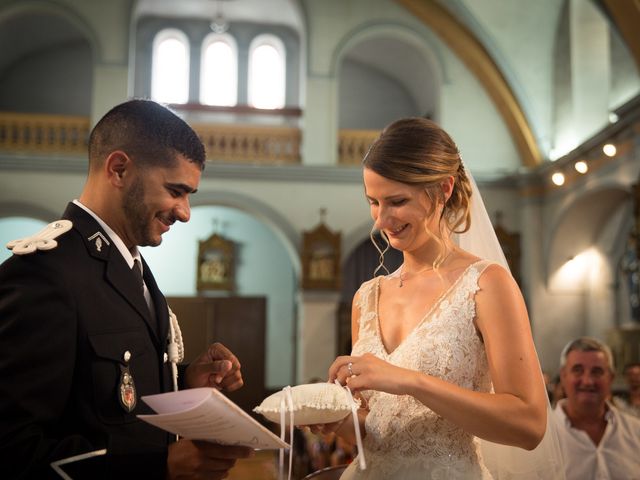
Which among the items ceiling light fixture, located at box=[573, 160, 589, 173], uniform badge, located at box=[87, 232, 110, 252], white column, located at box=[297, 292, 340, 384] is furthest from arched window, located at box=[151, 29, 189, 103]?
uniform badge, located at box=[87, 232, 110, 252]

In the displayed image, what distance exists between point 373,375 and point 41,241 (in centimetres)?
105

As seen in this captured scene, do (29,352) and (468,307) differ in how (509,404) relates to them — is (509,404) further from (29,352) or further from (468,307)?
(29,352)

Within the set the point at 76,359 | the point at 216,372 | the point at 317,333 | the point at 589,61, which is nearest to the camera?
the point at 76,359

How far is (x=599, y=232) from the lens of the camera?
1378 cm

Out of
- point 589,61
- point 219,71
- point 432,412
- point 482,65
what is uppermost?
point 219,71

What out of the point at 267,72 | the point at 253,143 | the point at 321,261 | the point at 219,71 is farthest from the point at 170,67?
the point at 321,261

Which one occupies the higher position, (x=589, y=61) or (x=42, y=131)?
(x=589, y=61)

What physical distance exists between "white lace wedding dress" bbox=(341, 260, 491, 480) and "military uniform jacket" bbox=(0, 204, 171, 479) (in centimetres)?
85

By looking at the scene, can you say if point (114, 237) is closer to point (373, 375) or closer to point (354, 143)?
point (373, 375)

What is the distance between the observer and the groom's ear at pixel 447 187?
9.09ft

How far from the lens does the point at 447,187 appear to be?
2.79m

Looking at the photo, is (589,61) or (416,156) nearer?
(416,156)

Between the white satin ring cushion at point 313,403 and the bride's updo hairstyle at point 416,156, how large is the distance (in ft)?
2.64

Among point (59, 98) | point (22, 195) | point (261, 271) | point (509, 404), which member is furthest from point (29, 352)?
point (59, 98)
